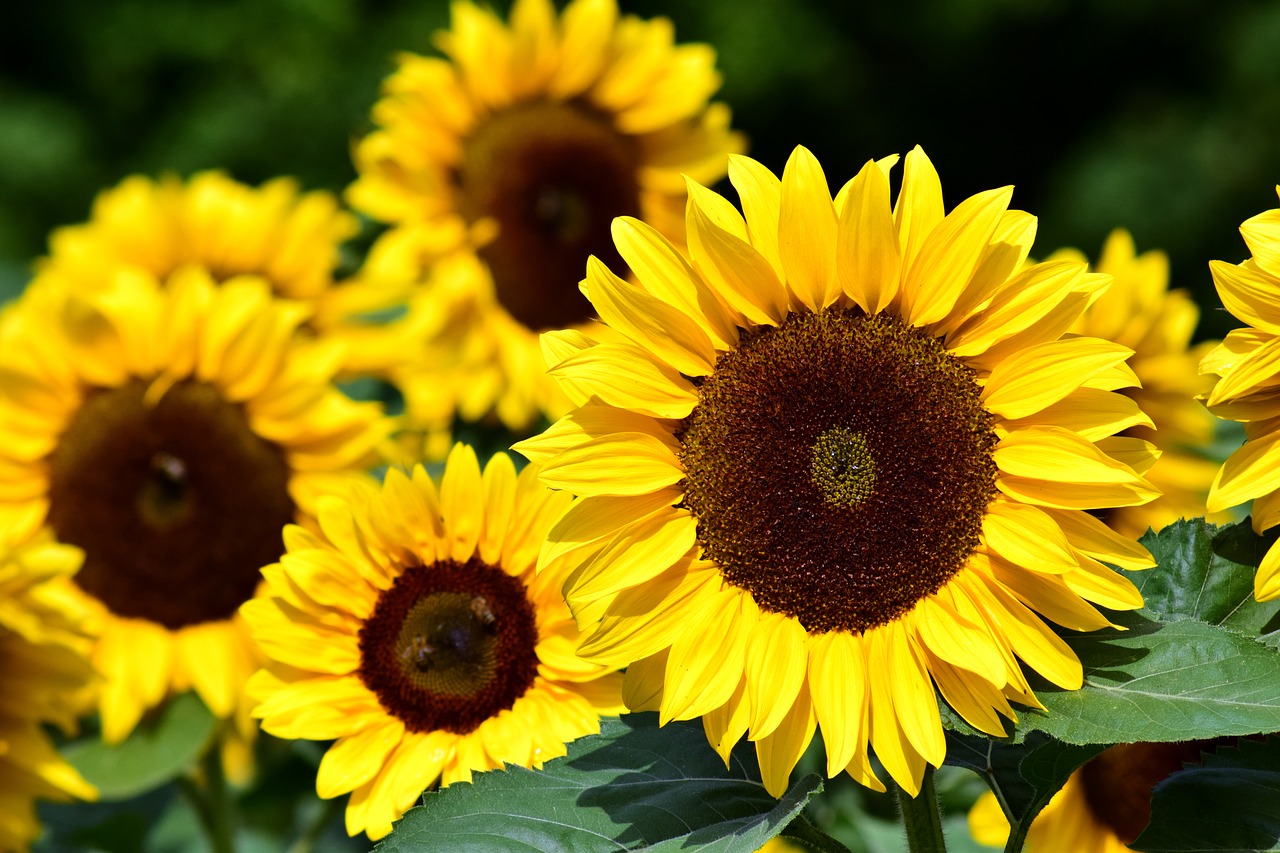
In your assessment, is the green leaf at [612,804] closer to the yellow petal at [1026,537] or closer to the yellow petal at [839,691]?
the yellow petal at [839,691]

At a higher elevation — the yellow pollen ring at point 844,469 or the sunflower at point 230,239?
the sunflower at point 230,239

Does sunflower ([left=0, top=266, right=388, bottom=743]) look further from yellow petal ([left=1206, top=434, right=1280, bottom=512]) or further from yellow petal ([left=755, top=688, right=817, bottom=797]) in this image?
yellow petal ([left=1206, top=434, right=1280, bottom=512])

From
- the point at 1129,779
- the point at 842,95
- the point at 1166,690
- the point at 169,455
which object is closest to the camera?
the point at 1166,690

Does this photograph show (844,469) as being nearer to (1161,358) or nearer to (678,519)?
(678,519)

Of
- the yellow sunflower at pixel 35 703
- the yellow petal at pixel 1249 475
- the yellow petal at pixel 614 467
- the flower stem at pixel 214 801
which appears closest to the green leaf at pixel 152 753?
the flower stem at pixel 214 801

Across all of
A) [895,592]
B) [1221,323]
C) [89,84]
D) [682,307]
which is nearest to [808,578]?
[895,592]

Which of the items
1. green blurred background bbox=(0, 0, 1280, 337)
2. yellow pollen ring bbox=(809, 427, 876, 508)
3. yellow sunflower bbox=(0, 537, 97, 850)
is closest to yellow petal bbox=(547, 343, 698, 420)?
yellow pollen ring bbox=(809, 427, 876, 508)

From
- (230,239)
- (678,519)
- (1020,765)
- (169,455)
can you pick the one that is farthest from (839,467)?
(230,239)
